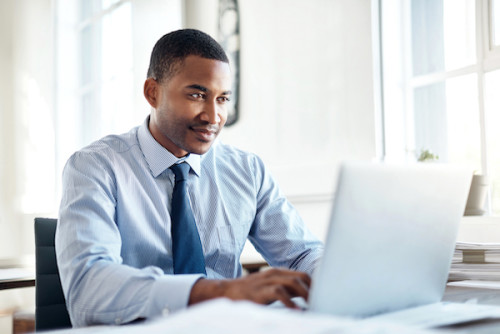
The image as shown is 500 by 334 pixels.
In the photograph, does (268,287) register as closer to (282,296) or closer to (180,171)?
(282,296)

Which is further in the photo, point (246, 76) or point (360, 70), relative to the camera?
point (246, 76)

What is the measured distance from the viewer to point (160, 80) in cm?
154

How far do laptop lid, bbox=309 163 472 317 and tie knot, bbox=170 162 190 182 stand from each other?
0.70 metres

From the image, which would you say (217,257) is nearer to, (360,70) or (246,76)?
(360,70)

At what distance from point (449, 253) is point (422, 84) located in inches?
67.5

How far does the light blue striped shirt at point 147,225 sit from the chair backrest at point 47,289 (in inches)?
10.7

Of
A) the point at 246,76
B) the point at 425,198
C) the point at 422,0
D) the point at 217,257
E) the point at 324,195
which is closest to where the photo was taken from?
the point at 425,198

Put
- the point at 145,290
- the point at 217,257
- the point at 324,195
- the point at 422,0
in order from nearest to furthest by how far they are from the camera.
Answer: the point at 145,290 < the point at 217,257 < the point at 422,0 < the point at 324,195

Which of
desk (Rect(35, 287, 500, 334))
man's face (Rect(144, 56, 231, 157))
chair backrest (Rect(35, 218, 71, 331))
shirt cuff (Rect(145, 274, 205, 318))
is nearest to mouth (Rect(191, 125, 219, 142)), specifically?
man's face (Rect(144, 56, 231, 157))

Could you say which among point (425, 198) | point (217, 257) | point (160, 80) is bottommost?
point (217, 257)

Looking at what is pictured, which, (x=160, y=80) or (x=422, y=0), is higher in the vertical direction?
(x=422, y=0)

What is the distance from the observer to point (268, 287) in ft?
2.73

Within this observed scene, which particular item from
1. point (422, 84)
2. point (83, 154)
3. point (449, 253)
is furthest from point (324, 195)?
point (449, 253)

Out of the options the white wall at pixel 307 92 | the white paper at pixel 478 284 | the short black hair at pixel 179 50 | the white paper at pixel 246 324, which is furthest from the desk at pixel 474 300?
the white wall at pixel 307 92
